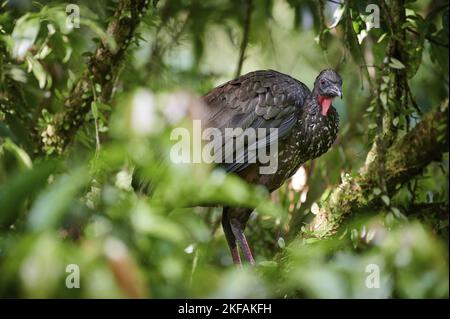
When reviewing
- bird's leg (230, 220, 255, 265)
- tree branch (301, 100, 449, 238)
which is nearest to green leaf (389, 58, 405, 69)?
tree branch (301, 100, 449, 238)

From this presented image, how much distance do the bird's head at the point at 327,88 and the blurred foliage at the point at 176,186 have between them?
8.0 inches

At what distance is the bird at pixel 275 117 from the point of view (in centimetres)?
417

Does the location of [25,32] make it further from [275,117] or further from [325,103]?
[325,103]

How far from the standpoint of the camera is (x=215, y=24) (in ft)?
19.8

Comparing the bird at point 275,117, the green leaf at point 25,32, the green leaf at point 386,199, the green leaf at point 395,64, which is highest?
the green leaf at point 25,32

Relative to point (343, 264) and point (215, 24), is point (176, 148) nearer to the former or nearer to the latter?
point (343, 264)

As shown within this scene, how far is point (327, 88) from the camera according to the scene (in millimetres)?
4250

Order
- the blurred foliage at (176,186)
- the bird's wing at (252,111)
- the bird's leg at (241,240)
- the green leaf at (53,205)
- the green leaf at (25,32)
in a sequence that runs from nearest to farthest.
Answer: the green leaf at (53,205) < the blurred foliage at (176,186) < the green leaf at (25,32) < the bird's wing at (252,111) < the bird's leg at (241,240)

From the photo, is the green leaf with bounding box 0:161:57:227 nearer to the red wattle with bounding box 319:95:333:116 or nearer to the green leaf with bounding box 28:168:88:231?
the green leaf with bounding box 28:168:88:231

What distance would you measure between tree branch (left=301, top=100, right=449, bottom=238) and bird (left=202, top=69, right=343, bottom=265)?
508 mm

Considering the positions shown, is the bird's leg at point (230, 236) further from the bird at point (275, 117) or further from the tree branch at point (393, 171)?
the tree branch at point (393, 171)

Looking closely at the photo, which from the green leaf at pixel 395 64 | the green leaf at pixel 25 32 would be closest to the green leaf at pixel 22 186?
the green leaf at pixel 25 32

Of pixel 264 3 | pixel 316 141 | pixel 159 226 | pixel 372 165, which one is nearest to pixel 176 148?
pixel 159 226
